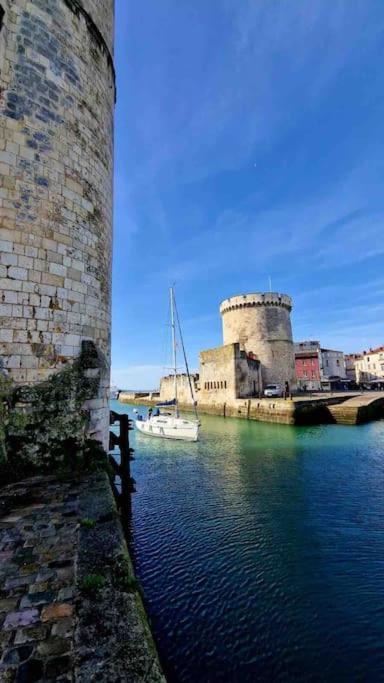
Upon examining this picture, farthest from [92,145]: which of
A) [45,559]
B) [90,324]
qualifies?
[45,559]

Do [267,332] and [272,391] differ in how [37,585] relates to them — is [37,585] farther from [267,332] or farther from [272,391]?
[267,332]

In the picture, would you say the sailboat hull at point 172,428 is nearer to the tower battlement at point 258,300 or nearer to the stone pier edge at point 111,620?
the stone pier edge at point 111,620

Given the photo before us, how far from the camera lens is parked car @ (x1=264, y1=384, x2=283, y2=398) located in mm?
29972

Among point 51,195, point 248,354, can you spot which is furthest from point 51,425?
point 248,354

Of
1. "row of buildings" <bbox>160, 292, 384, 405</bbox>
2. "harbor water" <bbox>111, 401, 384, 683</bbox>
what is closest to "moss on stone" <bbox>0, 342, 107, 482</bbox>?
"harbor water" <bbox>111, 401, 384, 683</bbox>

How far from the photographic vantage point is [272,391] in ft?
98.6

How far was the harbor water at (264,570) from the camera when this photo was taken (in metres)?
3.75

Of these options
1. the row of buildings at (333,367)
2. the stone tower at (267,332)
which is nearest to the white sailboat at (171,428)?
the stone tower at (267,332)

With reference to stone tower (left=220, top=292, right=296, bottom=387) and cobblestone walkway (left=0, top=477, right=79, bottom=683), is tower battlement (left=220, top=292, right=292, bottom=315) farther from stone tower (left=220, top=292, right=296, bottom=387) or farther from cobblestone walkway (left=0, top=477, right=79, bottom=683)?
cobblestone walkway (left=0, top=477, right=79, bottom=683)

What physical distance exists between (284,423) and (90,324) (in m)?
19.2

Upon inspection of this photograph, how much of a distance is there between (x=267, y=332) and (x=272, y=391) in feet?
21.3

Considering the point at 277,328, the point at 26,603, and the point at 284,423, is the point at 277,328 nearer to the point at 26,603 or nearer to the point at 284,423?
the point at 284,423

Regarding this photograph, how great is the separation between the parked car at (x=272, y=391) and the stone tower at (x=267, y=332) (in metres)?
1.29

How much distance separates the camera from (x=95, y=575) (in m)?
2.13
